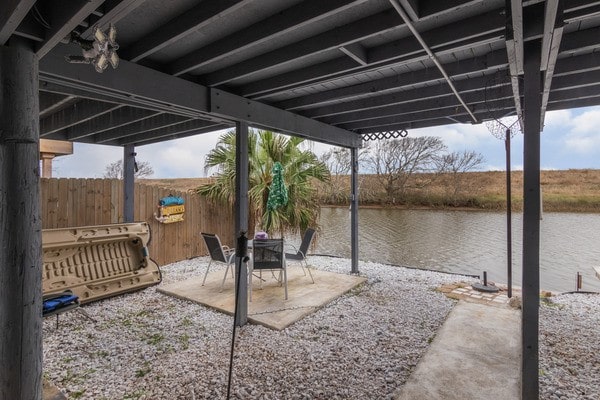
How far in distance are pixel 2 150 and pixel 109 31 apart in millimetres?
721

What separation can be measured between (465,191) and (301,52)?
24.7 ft

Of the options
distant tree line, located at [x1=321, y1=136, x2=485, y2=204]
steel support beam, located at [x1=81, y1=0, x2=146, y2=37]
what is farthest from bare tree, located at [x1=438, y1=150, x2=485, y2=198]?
steel support beam, located at [x1=81, y1=0, x2=146, y2=37]

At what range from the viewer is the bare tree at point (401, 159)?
899 cm

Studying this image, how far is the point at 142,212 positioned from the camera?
17.3 feet

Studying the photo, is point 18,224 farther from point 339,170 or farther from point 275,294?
point 339,170

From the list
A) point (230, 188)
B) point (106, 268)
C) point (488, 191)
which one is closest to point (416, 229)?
point (488, 191)

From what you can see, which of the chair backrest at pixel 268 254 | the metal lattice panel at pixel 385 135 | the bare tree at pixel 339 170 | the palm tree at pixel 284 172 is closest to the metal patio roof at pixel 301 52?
the metal lattice panel at pixel 385 135

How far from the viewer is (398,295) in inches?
153

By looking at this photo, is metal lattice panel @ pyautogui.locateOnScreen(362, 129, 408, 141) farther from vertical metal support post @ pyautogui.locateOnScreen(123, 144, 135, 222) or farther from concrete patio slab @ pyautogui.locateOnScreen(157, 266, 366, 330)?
vertical metal support post @ pyautogui.locateOnScreen(123, 144, 135, 222)

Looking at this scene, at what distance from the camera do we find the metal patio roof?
4.96 ft

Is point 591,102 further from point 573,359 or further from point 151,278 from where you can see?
point 151,278

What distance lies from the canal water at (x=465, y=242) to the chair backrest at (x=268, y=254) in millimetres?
2504

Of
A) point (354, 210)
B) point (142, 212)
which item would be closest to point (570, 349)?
point (354, 210)

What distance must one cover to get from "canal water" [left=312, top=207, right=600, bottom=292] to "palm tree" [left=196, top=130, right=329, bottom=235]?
654 mm
